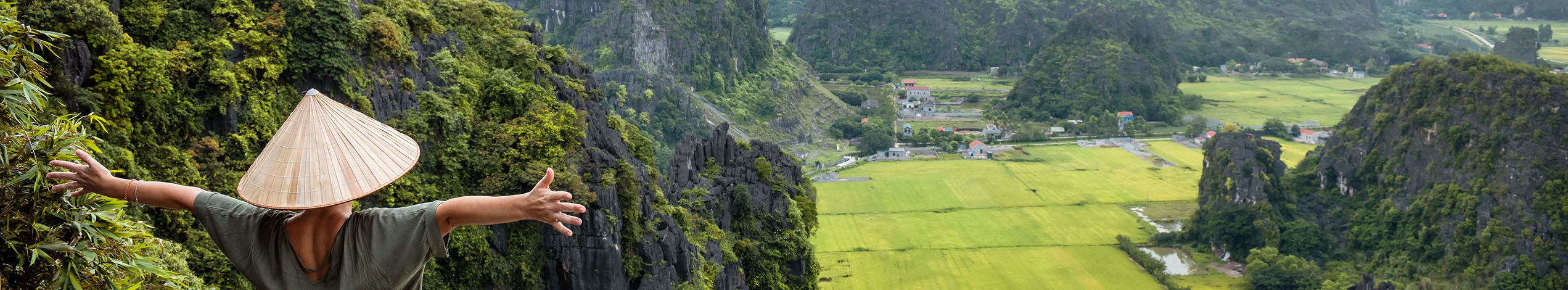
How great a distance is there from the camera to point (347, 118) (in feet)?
16.7

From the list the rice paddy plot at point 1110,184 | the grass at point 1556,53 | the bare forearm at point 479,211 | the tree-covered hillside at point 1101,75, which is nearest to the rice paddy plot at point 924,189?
the rice paddy plot at point 1110,184

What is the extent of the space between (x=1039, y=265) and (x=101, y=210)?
45.8 metres

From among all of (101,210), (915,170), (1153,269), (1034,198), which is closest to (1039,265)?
(1153,269)

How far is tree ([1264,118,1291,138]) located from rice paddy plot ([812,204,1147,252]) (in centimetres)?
2895

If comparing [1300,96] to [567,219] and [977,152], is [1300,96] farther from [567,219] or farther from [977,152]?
[567,219]

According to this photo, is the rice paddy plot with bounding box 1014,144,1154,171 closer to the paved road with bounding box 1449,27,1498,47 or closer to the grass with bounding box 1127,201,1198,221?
the grass with bounding box 1127,201,1198,221

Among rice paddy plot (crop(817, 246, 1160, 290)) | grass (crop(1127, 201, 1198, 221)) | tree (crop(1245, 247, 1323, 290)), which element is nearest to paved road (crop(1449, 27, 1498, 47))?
grass (crop(1127, 201, 1198, 221))

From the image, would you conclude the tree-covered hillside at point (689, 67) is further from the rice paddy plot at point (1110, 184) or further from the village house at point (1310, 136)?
the village house at point (1310, 136)

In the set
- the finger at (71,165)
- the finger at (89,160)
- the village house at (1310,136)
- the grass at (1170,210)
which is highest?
the finger at (89,160)

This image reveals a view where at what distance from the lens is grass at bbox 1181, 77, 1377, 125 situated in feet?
303

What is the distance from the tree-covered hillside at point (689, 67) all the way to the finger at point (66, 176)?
67.2 meters

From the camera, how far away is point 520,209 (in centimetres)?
446

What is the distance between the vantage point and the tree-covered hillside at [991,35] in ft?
422

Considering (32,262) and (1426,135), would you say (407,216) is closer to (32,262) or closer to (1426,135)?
(32,262)
